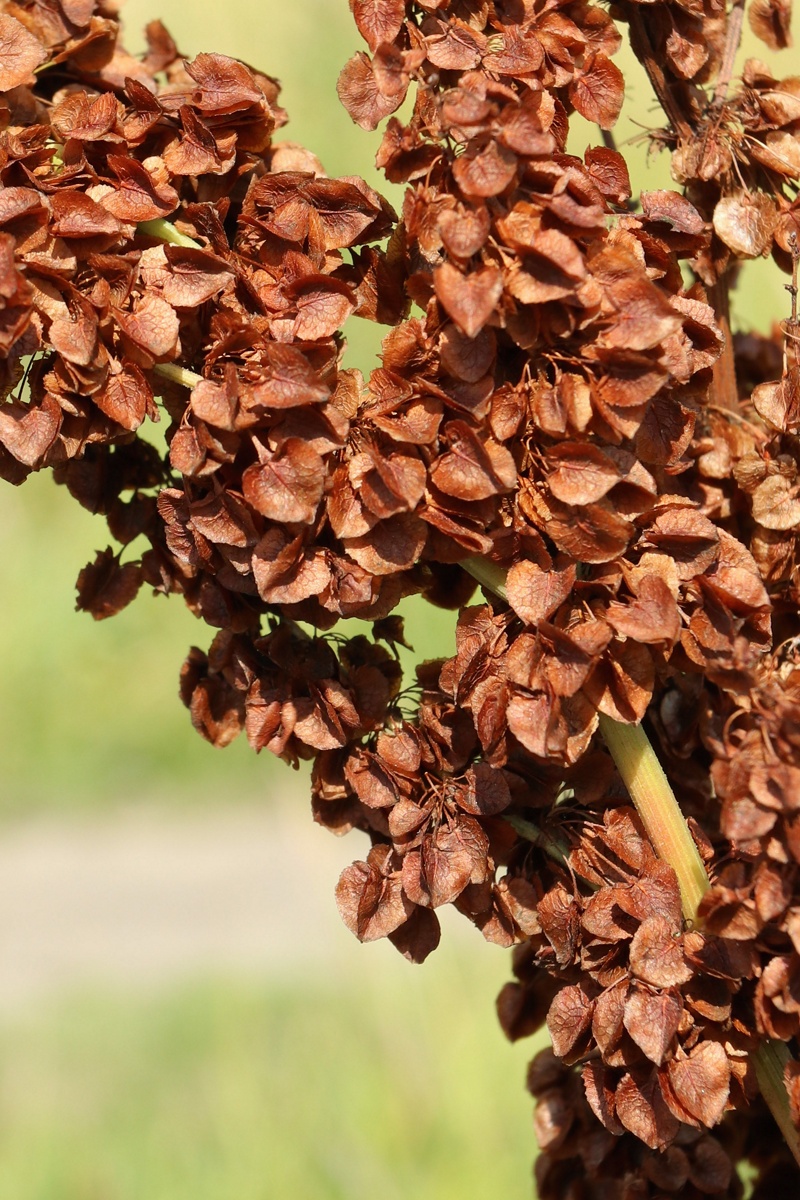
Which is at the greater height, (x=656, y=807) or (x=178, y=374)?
(x=178, y=374)

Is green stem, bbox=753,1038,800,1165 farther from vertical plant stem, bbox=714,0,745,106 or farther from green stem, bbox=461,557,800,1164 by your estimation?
vertical plant stem, bbox=714,0,745,106

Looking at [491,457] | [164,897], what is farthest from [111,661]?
[491,457]

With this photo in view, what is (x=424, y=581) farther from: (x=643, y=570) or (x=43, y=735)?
(x=43, y=735)

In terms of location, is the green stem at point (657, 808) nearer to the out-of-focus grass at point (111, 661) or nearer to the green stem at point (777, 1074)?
the green stem at point (777, 1074)

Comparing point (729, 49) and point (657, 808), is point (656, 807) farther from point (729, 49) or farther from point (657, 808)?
point (729, 49)

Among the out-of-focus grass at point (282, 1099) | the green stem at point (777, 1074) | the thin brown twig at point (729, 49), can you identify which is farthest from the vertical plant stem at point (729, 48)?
the out-of-focus grass at point (282, 1099)

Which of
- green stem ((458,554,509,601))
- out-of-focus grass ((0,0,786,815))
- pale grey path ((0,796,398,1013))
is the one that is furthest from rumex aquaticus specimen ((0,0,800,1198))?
out-of-focus grass ((0,0,786,815))

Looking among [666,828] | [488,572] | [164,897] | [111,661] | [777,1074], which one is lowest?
[164,897]

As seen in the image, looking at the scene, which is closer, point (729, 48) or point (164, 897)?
point (729, 48)
